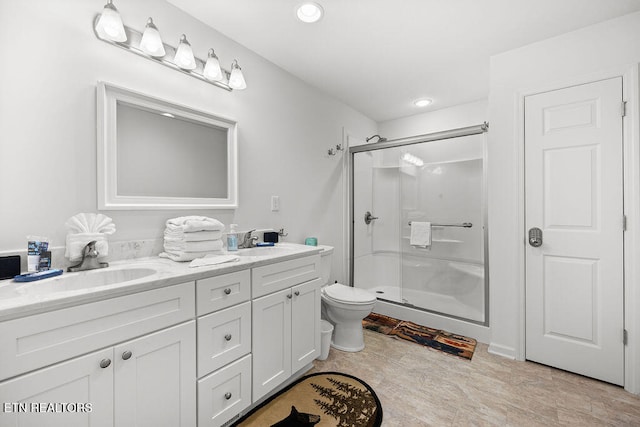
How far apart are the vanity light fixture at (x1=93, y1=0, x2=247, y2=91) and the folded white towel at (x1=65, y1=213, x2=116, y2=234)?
88 centimetres

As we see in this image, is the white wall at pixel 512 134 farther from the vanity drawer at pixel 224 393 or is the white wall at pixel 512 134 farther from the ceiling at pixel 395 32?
the vanity drawer at pixel 224 393

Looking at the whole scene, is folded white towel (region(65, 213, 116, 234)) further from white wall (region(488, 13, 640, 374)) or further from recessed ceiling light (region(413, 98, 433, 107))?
recessed ceiling light (region(413, 98, 433, 107))

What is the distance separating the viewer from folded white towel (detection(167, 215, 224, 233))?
1.53 metres

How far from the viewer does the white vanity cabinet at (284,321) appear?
1539mm

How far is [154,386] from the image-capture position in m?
1.11

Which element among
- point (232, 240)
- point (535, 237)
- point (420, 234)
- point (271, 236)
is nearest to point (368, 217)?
point (420, 234)

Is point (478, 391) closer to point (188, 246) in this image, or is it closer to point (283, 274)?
point (283, 274)

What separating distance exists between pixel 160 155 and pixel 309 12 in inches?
49.4

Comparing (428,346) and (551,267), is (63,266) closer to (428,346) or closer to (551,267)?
(428,346)

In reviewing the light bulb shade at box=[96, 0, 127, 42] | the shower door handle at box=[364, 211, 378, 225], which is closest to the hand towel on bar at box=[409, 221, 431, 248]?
the shower door handle at box=[364, 211, 378, 225]

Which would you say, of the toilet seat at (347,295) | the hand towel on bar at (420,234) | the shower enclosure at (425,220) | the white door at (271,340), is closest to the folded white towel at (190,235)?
the white door at (271,340)

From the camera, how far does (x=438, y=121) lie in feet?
11.2

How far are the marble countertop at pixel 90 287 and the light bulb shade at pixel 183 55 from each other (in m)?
Result: 1.13

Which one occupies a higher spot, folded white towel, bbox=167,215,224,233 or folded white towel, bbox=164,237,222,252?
folded white towel, bbox=167,215,224,233
